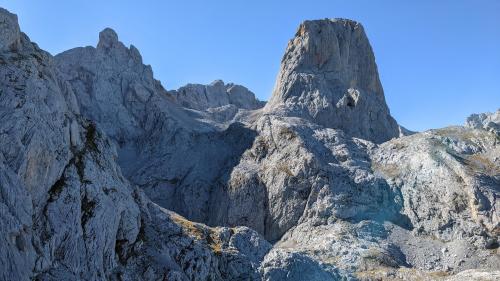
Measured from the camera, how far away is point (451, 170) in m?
105

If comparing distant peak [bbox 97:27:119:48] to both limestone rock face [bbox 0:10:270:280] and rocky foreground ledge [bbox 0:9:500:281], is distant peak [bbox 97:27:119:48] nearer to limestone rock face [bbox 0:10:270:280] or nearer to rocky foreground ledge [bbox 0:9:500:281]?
rocky foreground ledge [bbox 0:9:500:281]

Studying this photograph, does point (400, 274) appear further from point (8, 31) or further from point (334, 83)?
point (334, 83)

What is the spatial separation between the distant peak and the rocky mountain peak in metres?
86.4

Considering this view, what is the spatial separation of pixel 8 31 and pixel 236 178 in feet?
184

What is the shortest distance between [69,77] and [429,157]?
85.9m

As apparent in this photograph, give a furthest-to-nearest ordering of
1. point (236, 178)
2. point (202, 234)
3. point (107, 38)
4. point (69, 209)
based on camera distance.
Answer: point (107, 38) < point (236, 178) < point (202, 234) < point (69, 209)

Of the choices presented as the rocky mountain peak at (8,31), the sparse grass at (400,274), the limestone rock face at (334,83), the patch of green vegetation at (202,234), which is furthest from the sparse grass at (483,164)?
the rocky mountain peak at (8,31)

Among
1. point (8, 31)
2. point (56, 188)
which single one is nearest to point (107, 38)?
point (8, 31)

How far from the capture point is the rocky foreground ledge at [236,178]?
51750mm

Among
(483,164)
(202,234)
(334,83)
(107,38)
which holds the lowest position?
(202,234)

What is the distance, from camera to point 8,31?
2697 inches

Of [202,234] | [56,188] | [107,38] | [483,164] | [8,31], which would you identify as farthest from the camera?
[107,38]

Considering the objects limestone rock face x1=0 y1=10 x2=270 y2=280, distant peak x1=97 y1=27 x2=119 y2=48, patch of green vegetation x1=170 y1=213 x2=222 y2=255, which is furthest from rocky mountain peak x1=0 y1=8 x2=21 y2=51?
distant peak x1=97 y1=27 x2=119 y2=48

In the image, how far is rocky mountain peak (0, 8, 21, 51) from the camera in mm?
67250
